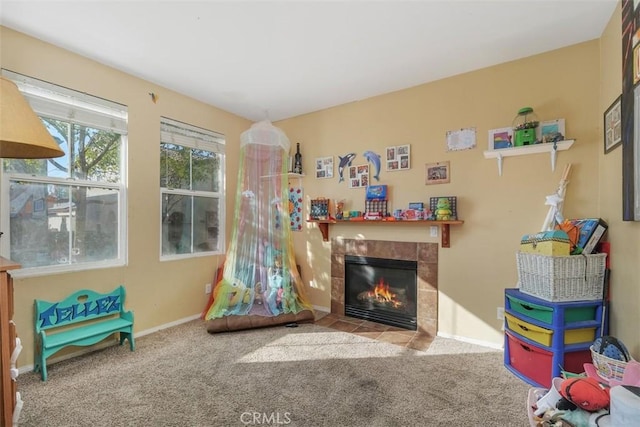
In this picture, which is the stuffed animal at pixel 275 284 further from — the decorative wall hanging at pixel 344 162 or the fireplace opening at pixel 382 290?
the decorative wall hanging at pixel 344 162

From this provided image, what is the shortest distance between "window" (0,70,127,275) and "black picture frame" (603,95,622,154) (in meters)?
3.82

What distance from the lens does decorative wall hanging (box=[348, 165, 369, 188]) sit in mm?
3364

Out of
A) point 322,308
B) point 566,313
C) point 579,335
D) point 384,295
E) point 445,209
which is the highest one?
point 445,209

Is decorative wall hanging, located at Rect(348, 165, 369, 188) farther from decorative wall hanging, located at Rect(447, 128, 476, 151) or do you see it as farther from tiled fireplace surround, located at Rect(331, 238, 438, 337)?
decorative wall hanging, located at Rect(447, 128, 476, 151)

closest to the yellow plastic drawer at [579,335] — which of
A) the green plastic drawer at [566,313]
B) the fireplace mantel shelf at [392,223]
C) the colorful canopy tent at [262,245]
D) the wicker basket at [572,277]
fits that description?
the green plastic drawer at [566,313]

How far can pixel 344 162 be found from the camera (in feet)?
11.6

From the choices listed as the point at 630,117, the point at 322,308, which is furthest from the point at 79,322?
the point at 630,117

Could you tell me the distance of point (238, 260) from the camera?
3.26m

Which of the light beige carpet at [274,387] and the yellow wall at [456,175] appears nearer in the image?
the light beige carpet at [274,387]

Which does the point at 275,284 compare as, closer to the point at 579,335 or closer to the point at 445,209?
the point at 445,209

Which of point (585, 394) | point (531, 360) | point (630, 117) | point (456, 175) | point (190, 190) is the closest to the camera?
point (585, 394)

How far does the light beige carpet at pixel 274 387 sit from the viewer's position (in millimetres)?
1708

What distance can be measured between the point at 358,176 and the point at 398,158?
501 millimetres

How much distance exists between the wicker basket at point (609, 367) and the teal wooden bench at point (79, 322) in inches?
129
